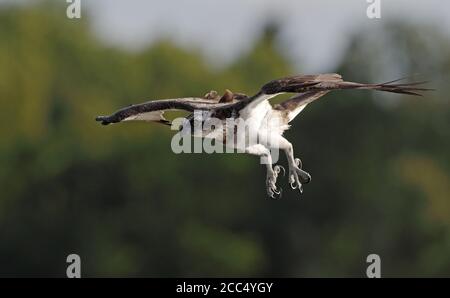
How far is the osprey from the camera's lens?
8672 mm

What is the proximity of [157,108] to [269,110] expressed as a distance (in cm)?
78

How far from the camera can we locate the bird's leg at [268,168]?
343 inches

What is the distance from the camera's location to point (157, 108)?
31.1ft

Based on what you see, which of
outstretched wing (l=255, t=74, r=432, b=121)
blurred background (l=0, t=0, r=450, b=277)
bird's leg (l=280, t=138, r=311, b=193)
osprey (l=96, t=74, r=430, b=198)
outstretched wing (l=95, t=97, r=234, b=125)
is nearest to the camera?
outstretched wing (l=255, t=74, r=432, b=121)

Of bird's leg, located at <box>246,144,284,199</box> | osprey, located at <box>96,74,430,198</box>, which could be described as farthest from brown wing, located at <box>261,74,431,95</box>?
bird's leg, located at <box>246,144,284,199</box>

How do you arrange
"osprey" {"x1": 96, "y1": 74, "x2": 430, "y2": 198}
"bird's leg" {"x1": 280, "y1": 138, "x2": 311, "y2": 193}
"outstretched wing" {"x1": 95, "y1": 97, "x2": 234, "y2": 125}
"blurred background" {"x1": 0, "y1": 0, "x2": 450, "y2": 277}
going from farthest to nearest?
1. "blurred background" {"x1": 0, "y1": 0, "x2": 450, "y2": 277}
2. "outstretched wing" {"x1": 95, "y1": 97, "x2": 234, "y2": 125}
3. "bird's leg" {"x1": 280, "y1": 138, "x2": 311, "y2": 193}
4. "osprey" {"x1": 96, "y1": 74, "x2": 430, "y2": 198}

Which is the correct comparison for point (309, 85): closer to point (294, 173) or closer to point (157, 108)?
point (294, 173)

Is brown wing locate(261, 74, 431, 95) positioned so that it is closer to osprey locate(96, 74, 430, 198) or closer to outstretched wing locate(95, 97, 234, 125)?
osprey locate(96, 74, 430, 198)

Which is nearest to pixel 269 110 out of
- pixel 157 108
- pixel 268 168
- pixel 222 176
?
pixel 268 168

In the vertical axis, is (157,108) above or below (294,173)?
above

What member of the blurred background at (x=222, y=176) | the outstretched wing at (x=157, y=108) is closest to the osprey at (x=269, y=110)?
the outstretched wing at (x=157, y=108)

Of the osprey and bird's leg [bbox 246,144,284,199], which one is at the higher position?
the osprey

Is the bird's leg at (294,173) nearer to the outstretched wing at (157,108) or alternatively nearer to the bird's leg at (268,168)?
the bird's leg at (268,168)
